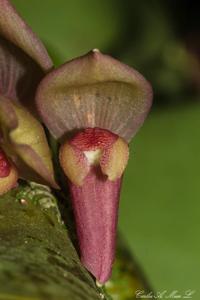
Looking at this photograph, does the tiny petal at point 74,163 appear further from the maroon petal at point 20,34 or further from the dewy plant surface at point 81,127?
the maroon petal at point 20,34

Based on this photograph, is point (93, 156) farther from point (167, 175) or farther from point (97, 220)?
point (167, 175)

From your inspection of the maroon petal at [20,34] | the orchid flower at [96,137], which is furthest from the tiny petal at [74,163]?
the maroon petal at [20,34]

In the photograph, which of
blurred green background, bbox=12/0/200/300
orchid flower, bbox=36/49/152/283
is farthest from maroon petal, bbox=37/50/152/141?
blurred green background, bbox=12/0/200/300

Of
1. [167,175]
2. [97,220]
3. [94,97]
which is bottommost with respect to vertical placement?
[167,175]

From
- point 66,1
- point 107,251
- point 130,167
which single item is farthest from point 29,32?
point 66,1

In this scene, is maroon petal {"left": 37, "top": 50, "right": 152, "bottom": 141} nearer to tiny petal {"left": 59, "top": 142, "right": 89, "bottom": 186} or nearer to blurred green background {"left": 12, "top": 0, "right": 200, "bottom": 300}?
tiny petal {"left": 59, "top": 142, "right": 89, "bottom": 186}

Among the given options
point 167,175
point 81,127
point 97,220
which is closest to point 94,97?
point 81,127
